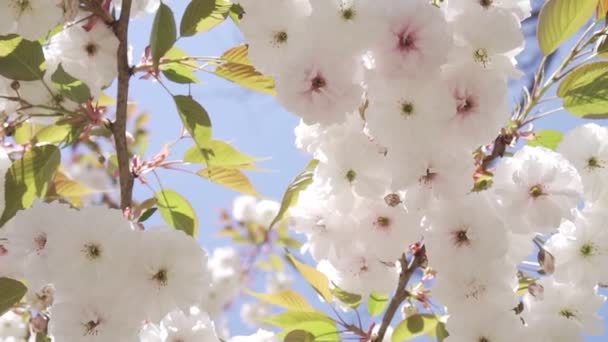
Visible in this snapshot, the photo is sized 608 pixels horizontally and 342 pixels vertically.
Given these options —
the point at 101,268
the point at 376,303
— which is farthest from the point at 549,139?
the point at 101,268

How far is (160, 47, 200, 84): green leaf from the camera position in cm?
157

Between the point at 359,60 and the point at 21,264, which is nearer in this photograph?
the point at 359,60

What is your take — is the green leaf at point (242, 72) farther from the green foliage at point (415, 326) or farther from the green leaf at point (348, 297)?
the green foliage at point (415, 326)

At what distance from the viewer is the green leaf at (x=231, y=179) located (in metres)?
1.76

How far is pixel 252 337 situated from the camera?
183 centimetres

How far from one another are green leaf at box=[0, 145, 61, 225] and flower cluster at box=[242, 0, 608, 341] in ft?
1.65

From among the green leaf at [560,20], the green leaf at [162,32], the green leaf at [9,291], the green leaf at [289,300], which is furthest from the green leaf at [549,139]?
the green leaf at [9,291]

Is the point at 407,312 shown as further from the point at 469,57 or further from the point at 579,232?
the point at 469,57

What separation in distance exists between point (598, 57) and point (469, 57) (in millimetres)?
476

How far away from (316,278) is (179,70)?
1.98 ft

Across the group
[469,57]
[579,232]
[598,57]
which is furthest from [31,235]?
[598,57]

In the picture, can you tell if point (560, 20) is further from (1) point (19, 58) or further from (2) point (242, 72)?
(1) point (19, 58)

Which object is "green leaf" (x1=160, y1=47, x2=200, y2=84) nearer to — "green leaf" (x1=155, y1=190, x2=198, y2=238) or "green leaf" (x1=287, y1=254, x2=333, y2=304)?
"green leaf" (x1=155, y1=190, x2=198, y2=238)

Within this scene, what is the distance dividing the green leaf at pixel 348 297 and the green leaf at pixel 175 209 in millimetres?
366
